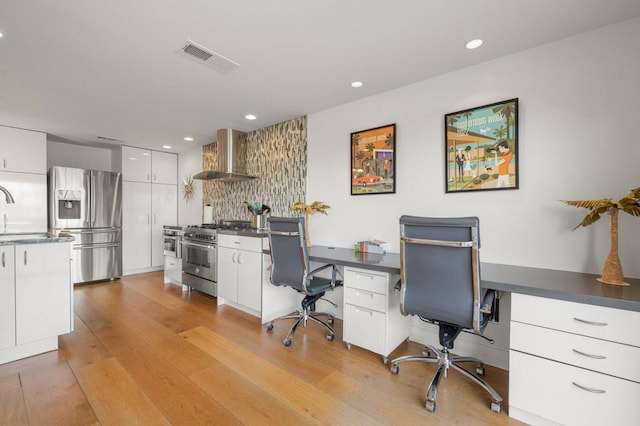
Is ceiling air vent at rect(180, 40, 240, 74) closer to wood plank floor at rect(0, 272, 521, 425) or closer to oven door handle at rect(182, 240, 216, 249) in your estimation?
oven door handle at rect(182, 240, 216, 249)

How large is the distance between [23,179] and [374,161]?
5.17 meters

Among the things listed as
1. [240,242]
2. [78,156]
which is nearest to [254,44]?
[240,242]

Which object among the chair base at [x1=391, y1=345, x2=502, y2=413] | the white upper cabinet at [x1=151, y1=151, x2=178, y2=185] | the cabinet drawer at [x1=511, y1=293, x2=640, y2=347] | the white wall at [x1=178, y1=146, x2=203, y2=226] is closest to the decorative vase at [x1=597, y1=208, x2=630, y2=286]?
the cabinet drawer at [x1=511, y1=293, x2=640, y2=347]

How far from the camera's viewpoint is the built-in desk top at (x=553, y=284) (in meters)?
1.39

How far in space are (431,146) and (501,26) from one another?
97cm

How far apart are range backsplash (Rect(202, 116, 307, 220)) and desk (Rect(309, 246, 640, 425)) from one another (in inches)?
99.5

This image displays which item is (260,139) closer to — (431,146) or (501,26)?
(431,146)

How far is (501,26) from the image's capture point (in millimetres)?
1859

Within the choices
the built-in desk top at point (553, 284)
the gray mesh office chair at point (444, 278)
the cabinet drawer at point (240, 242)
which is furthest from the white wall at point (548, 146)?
the cabinet drawer at point (240, 242)

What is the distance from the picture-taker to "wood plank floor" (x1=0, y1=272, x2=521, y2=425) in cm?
165

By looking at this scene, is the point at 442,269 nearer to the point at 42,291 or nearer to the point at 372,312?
the point at 372,312

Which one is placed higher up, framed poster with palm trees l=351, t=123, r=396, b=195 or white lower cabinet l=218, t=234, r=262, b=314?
framed poster with palm trees l=351, t=123, r=396, b=195

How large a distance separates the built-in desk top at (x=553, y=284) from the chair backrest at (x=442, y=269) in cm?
15

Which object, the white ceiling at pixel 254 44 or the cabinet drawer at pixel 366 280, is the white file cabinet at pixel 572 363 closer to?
the cabinet drawer at pixel 366 280
